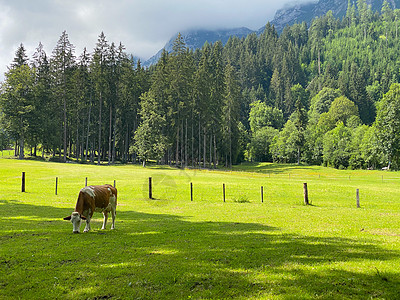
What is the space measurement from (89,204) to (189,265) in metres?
6.39

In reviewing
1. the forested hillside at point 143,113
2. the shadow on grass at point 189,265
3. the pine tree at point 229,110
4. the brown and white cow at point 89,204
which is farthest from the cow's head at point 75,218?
the pine tree at point 229,110

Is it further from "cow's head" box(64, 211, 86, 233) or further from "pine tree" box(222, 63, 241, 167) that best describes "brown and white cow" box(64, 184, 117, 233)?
"pine tree" box(222, 63, 241, 167)

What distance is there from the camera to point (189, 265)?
7785 mm

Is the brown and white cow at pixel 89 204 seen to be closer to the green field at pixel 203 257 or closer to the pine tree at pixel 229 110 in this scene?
the green field at pixel 203 257

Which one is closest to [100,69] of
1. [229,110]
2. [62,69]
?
[62,69]

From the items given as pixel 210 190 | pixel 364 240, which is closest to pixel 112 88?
pixel 210 190

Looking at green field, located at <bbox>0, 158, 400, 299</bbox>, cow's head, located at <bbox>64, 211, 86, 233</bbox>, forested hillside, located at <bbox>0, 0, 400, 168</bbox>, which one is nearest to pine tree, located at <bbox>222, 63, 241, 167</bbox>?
forested hillside, located at <bbox>0, 0, 400, 168</bbox>

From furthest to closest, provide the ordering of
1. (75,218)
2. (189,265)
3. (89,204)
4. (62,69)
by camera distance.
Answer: (62,69) < (89,204) < (75,218) < (189,265)

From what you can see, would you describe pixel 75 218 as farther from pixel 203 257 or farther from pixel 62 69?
pixel 62 69

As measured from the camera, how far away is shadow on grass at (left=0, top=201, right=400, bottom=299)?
20.5 feet

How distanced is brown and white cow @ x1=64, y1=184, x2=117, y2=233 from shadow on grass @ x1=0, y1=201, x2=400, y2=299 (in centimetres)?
66

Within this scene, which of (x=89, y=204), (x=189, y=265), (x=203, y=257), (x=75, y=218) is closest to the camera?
(x=189, y=265)

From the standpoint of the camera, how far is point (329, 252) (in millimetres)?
9148

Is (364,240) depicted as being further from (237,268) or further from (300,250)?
(237,268)
